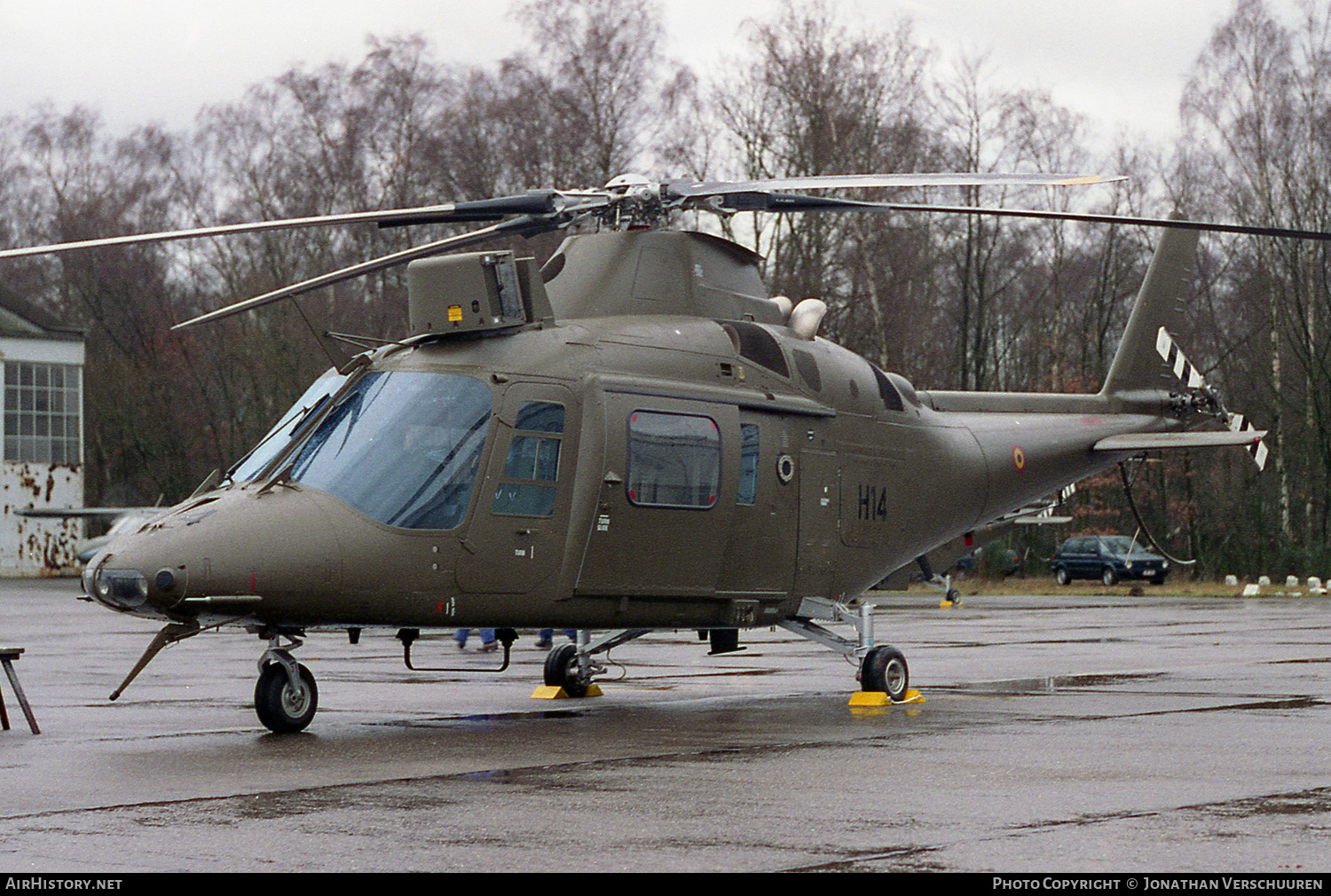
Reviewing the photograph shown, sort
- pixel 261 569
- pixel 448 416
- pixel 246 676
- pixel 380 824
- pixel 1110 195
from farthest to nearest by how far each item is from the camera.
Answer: pixel 1110 195 → pixel 246 676 → pixel 448 416 → pixel 261 569 → pixel 380 824

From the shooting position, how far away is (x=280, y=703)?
1088 cm

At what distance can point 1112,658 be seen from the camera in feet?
59.6

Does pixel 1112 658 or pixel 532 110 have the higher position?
pixel 532 110

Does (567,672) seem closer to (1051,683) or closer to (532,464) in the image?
(532,464)

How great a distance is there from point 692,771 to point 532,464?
3.10m

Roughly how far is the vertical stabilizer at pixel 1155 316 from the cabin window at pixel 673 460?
6.53 meters

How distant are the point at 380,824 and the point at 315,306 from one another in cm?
4595

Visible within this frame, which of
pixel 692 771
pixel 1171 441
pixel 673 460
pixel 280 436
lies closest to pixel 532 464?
pixel 673 460

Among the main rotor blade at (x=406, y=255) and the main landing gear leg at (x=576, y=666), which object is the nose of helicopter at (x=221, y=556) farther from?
the main landing gear leg at (x=576, y=666)

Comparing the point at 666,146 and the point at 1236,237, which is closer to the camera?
the point at 666,146

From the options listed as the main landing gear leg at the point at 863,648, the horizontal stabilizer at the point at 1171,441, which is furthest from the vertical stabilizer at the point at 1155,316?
the main landing gear leg at the point at 863,648

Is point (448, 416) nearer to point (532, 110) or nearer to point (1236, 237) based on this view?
point (532, 110)

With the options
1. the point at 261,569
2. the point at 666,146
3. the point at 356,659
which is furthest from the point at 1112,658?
the point at 666,146

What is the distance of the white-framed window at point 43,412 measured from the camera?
2255 inches
